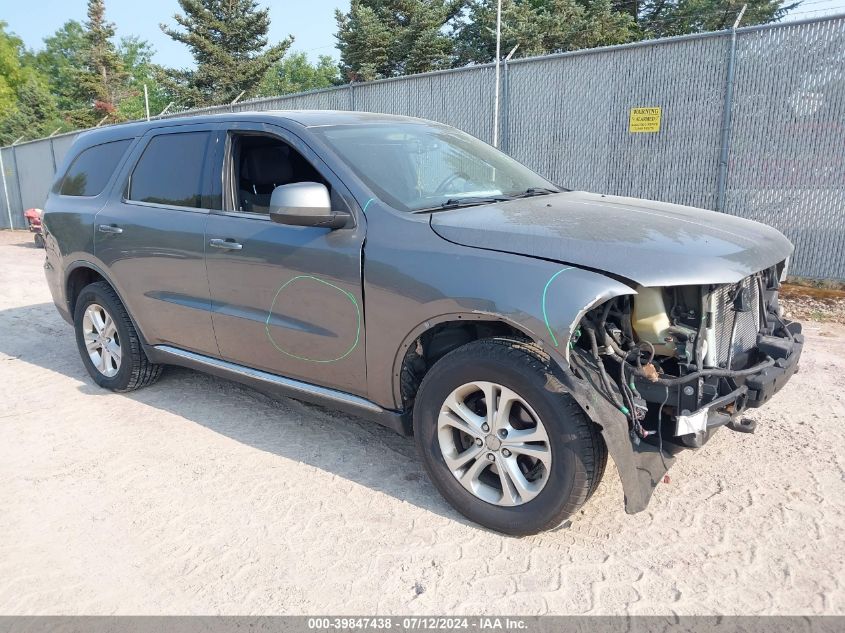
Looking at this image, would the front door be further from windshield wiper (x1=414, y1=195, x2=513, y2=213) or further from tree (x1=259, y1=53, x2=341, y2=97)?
tree (x1=259, y1=53, x2=341, y2=97)

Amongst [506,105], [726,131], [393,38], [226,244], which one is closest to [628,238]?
[226,244]

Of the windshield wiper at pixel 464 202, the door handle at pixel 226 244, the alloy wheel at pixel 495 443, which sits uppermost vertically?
the windshield wiper at pixel 464 202

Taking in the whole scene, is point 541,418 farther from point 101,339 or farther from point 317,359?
point 101,339

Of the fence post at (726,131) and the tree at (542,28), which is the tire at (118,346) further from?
the tree at (542,28)

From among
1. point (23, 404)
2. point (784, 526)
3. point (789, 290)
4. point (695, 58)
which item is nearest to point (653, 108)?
point (695, 58)

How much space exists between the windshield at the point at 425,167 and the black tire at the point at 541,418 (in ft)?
2.96

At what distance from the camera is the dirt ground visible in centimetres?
260

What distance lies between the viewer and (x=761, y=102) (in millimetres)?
7469

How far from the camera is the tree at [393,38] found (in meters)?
→ 26.6

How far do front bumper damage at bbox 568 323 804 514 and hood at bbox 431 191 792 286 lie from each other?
0.44 m

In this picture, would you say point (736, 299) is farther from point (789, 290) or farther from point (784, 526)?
point (789, 290)

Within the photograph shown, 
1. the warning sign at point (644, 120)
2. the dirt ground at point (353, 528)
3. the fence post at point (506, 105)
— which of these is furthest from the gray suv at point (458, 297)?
the fence post at point (506, 105)

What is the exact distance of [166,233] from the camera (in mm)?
4230

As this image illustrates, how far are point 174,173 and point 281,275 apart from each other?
1372mm
